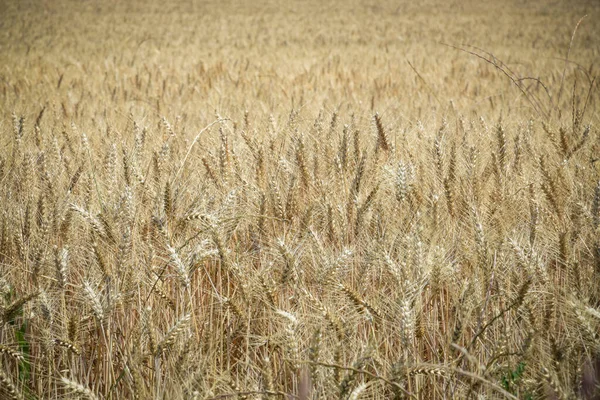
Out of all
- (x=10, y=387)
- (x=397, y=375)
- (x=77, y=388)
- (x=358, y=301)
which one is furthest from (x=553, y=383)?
(x=10, y=387)

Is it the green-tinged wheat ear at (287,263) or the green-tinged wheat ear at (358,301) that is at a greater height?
the green-tinged wheat ear at (287,263)

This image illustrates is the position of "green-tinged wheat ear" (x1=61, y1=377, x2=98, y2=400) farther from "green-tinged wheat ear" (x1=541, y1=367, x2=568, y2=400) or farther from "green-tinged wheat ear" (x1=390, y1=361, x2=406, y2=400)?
"green-tinged wheat ear" (x1=541, y1=367, x2=568, y2=400)

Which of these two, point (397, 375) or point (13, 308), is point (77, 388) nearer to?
point (13, 308)

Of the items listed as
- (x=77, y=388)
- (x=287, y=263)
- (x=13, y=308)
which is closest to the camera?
(x=77, y=388)

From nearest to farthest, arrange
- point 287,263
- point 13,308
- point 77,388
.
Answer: point 77,388
point 13,308
point 287,263

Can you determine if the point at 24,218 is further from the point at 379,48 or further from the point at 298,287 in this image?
the point at 379,48

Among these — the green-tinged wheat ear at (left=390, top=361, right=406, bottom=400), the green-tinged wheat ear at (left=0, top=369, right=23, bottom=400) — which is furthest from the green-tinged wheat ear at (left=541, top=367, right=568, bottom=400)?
the green-tinged wheat ear at (left=0, top=369, right=23, bottom=400)

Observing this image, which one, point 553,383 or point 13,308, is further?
point 13,308

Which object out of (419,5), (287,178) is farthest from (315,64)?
(419,5)

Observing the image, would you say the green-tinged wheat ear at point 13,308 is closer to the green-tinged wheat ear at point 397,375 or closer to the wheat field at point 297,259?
the wheat field at point 297,259

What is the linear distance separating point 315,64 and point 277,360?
5.80 m

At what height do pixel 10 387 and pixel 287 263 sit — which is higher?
pixel 287 263

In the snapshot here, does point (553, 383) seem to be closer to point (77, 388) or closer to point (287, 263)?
point (287, 263)

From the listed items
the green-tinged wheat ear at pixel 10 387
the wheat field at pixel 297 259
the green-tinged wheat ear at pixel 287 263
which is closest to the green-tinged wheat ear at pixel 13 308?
A: the wheat field at pixel 297 259
